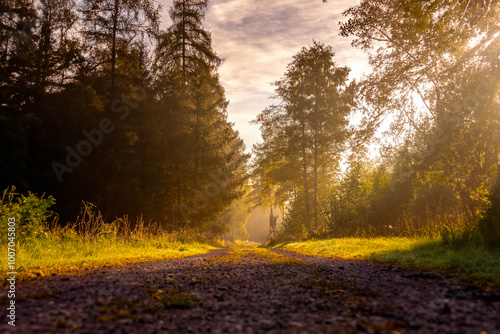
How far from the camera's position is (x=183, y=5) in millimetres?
22156

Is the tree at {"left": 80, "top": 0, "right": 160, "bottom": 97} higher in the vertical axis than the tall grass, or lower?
higher

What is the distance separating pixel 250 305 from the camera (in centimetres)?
333

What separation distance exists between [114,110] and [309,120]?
14.9 meters

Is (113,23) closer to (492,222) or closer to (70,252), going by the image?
(70,252)

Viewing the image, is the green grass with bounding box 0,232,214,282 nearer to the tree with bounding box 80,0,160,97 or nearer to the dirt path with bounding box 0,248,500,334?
the dirt path with bounding box 0,248,500,334

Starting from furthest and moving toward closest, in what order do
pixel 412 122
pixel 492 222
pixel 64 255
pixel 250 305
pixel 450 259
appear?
pixel 412 122 → pixel 64 255 → pixel 492 222 → pixel 450 259 → pixel 250 305

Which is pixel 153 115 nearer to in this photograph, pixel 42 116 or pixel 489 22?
pixel 42 116

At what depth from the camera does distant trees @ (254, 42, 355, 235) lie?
23973 millimetres

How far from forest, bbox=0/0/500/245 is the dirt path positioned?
4720 mm

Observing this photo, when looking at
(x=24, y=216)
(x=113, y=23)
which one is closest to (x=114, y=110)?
(x=113, y=23)

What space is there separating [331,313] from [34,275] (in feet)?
15.1

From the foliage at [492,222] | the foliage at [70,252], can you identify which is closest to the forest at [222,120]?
the foliage at [492,222]

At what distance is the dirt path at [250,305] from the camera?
2512mm

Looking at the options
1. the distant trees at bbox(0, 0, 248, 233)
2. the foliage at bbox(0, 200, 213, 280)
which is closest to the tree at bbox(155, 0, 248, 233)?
the distant trees at bbox(0, 0, 248, 233)
